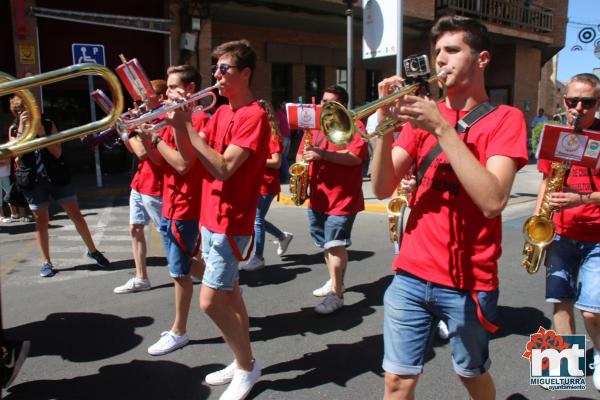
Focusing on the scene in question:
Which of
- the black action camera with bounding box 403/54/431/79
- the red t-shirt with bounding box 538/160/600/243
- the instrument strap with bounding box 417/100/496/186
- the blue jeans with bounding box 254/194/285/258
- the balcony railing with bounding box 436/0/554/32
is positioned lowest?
the blue jeans with bounding box 254/194/285/258

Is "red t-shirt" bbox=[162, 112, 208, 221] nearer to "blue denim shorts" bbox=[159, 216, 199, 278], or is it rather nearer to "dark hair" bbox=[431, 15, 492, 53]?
"blue denim shorts" bbox=[159, 216, 199, 278]

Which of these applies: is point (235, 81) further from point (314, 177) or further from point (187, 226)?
point (314, 177)

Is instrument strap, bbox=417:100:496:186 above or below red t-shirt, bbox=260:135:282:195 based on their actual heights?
above

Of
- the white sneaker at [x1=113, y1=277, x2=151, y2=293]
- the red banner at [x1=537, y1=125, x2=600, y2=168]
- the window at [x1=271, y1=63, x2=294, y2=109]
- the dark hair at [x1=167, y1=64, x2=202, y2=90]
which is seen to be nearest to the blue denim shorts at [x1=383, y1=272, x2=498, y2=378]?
the red banner at [x1=537, y1=125, x2=600, y2=168]

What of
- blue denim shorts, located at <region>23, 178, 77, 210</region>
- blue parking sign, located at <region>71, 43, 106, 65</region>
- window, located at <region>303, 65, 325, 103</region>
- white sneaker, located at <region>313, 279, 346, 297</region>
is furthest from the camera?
window, located at <region>303, 65, 325, 103</region>

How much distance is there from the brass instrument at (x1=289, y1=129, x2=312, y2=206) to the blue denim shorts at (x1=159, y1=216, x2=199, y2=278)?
1309mm

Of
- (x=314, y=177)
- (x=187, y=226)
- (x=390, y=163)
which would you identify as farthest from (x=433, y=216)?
(x=314, y=177)

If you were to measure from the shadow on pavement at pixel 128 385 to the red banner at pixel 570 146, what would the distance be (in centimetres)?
241

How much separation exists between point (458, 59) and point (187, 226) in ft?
7.07

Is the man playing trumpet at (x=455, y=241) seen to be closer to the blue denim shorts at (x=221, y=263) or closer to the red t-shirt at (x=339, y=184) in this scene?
the blue denim shorts at (x=221, y=263)

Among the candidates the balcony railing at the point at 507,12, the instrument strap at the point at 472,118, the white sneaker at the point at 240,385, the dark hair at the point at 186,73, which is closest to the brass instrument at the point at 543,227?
the instrument strap at the point at 472,118

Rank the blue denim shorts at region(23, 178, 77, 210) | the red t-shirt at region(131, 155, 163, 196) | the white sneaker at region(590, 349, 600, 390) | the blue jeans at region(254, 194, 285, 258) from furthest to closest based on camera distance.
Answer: the blue jeans at region(254, 194, 285, 258)
the blue denim shorts at region(23, 178, 77, 210)
the red t-shirt at region(131, 155, 163, 196)
the white sneaker at region(590, 349, 600, 390)

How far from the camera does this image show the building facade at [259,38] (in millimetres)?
11258

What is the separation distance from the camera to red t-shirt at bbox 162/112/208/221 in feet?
11.3
